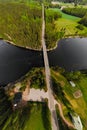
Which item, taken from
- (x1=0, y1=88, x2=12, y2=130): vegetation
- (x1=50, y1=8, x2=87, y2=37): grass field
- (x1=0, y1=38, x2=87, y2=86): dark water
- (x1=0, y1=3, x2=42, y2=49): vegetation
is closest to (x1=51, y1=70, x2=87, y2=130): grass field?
(x1=0, y1=38, x2=87, y2=86): dark water

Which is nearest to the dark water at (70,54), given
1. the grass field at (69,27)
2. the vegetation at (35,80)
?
the grass field at (69,27)

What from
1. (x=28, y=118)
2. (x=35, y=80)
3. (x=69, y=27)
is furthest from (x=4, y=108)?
(x=69, y=27)

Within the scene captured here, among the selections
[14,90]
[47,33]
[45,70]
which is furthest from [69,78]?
[47,33]

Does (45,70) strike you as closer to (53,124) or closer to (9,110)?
(9,110)

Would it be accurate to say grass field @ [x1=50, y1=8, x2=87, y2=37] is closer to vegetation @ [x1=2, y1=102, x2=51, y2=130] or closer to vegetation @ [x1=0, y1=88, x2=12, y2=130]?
vegetation @ [x1=0, y1=88, x2=12, y2=130]

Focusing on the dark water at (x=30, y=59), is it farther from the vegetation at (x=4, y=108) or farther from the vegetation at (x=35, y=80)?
the vegetation at (x=4, y=108)

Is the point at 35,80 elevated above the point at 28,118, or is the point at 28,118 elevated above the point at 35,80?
the point at 28,118

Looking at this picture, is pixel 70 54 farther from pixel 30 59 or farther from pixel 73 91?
pixel 73 91
